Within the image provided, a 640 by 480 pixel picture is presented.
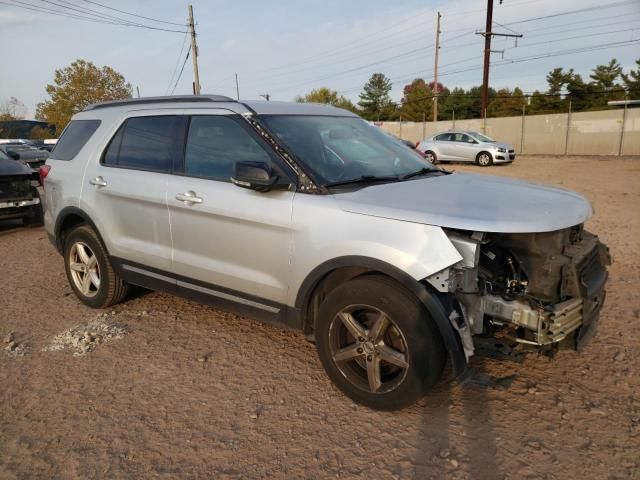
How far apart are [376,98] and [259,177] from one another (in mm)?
82935

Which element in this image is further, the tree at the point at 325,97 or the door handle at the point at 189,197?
the tree at the point at 325,97

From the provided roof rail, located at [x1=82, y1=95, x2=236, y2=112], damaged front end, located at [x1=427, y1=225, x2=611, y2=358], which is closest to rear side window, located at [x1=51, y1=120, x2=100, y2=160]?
roof rail, located at [x1=82, y1=95, x2=236, y2=112]

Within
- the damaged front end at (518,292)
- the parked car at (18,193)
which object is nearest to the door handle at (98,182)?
the damaged front end at (518,292)

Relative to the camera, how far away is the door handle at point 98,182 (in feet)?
14.6

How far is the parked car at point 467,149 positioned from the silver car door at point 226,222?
60.7ft

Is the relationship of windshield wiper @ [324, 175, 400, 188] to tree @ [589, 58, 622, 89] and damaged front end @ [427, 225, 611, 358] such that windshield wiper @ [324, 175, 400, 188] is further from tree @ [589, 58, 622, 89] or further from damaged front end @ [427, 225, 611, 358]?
tree @ [589, 58, 622, 89]

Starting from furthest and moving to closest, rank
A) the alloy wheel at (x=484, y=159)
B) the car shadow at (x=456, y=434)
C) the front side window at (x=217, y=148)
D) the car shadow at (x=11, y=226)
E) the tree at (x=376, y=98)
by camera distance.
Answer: the tree at (x=376, y=98) < the alloy wheel at (x=484, y=159) < the car shadow at (x=11, y=226) < the front side window at (x=217, y=148) < the car shadow at (x=456, y=434)

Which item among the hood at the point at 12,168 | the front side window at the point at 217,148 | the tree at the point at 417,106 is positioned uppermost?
the tree at the point at 417,106

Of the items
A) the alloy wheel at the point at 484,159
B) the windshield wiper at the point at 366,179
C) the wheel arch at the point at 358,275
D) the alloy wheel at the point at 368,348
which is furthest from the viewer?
the alloy wheel at the point at 484,159

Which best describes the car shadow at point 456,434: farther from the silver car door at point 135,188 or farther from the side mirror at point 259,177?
the silver car door at point 135,188

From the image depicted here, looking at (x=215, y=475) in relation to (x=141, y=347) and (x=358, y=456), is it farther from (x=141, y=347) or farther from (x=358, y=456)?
(x=141, y=347)

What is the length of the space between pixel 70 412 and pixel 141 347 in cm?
93

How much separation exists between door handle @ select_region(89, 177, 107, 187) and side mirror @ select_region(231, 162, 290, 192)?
1.76 metres

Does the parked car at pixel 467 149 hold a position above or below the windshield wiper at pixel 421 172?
below
